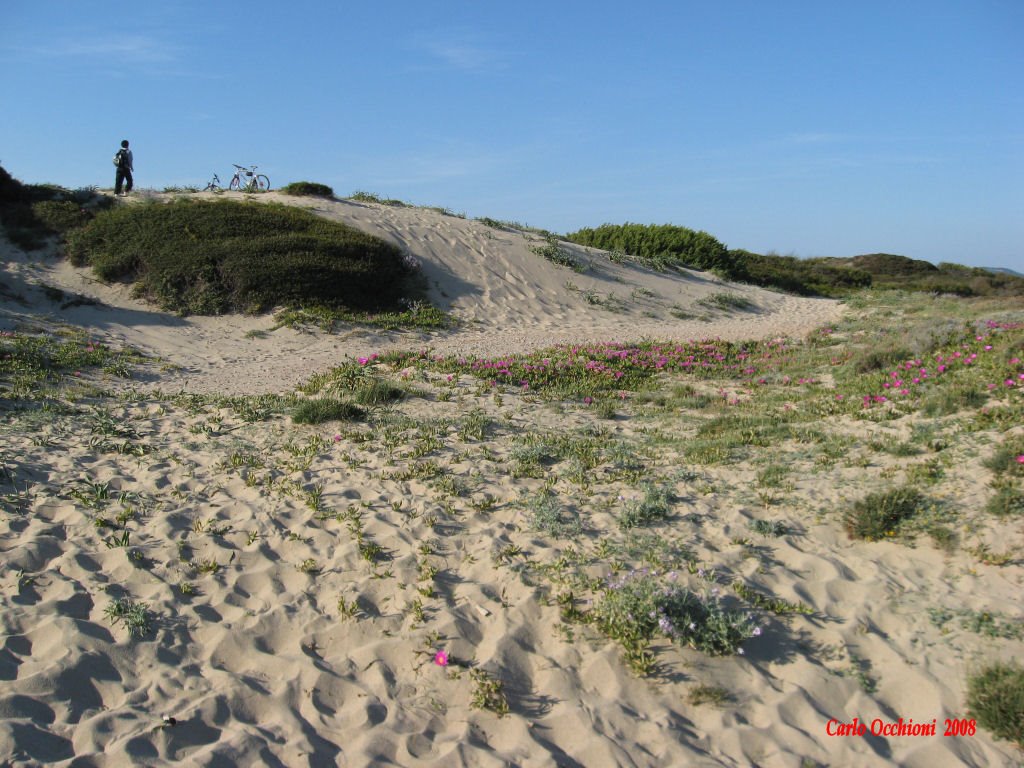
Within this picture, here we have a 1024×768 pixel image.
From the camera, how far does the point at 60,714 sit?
12.9 ft

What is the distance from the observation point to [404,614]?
16.4 feet

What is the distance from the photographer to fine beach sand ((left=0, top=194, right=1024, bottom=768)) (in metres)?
3.92

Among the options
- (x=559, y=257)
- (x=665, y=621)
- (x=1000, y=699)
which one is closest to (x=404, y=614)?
(x=665, y=621)

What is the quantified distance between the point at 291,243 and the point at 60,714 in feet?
48.8

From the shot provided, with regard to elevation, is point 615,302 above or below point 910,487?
above

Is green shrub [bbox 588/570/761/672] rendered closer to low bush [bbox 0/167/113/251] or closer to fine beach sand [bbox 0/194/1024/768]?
fine beach sand [bbox 0/194/1024/768]

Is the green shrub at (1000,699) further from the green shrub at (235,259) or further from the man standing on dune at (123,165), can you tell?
the man standing on dune at (123,165)

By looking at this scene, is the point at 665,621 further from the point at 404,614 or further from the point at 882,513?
the point at 882,513

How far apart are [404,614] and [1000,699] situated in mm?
3602

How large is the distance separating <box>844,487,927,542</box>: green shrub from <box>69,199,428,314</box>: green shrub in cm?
1278

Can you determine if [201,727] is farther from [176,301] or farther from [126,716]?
[176,301]

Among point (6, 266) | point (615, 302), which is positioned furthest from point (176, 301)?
point (615, 302)

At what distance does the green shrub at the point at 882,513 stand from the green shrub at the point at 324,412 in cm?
558

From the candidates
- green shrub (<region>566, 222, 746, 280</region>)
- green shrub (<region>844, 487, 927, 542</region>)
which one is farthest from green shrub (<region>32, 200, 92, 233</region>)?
green shrub (<region>844, 487, 927, 542</region>)
